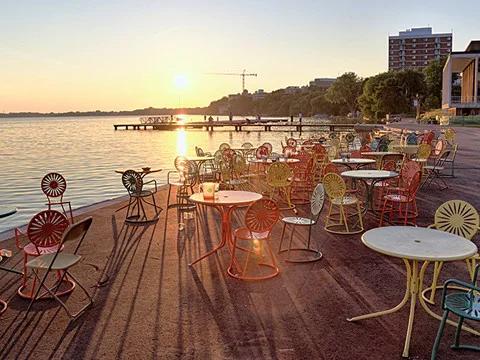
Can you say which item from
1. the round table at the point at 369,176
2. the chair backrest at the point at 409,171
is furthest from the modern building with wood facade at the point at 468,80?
the round table at the point at 369,176

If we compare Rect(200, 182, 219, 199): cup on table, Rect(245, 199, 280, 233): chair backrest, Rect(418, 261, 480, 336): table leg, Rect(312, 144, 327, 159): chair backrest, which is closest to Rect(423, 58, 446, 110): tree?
Rect(312, 144, 327, 159): chair backrest

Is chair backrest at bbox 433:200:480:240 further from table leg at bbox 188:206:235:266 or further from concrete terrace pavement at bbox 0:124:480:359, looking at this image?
table leg at bbox 188:206:235:266

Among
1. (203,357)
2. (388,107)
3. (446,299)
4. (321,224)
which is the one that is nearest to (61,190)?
(321,224)

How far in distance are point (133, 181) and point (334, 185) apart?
3415mm

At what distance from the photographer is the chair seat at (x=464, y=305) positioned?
→ 3.03 meters

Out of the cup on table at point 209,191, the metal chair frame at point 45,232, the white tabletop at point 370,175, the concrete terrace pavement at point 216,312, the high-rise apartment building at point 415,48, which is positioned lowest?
the concrete terrace pavement at point 216,312

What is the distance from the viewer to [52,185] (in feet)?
26.4

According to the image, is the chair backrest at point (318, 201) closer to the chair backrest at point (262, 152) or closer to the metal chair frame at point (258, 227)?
the metal chair frame at point (258, 227)

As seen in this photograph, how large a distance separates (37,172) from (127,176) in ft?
46.3

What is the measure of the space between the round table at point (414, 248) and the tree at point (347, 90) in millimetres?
86444

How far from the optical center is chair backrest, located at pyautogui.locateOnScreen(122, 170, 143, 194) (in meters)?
8.03

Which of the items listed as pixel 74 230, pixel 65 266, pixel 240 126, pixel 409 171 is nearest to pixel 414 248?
pixel 74 230

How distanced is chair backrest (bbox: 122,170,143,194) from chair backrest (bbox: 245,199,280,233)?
369 cm

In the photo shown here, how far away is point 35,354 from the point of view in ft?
11.5
